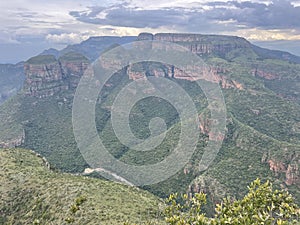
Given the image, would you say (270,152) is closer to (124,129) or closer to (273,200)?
(273,200)

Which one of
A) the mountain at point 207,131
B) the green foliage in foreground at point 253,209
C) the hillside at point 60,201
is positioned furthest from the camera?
the mountain at point 207,131

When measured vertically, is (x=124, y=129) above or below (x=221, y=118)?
below

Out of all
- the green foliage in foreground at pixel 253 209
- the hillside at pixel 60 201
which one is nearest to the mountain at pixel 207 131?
the hillside at pixel 60 201

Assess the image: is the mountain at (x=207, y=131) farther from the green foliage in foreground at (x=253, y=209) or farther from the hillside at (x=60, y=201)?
the green foliage in foreground at (x=253, y=209)

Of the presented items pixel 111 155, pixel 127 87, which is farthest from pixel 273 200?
pixel 127 87

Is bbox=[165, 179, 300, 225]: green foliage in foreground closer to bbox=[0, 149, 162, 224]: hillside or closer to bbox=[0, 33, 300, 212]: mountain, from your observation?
bbox=[0, 149, 162, 224]: hillside

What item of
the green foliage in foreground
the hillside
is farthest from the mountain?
the green foliage in foreground

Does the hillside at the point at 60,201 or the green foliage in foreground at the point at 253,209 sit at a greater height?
the green foliage in foreground at the point at 253,209

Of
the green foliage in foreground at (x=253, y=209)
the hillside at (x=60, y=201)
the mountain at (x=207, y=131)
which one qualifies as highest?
the green foliage in foreground at (x=253, y=209)

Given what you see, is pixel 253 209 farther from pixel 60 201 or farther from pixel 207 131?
pixel 207 131
